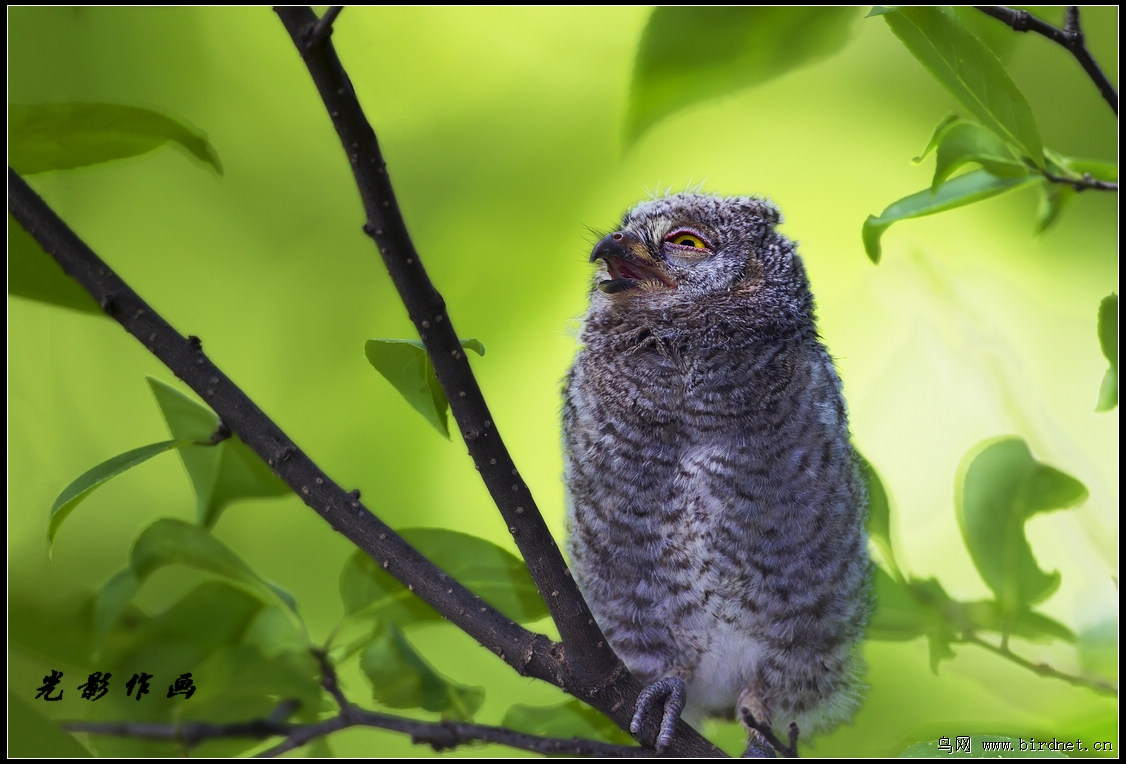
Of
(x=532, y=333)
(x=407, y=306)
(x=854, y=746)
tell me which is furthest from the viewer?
(x=532, y=333)

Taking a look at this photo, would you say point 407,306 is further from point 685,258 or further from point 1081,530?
point 1081,530

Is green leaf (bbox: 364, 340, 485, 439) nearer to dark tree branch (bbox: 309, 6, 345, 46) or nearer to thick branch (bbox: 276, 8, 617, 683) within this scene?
thick branch (bbox: 276, 8, 617, 683)

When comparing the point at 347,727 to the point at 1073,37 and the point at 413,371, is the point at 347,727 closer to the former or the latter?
the point at 413,371

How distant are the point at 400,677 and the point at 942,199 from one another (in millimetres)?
447

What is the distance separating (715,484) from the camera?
0.62 m

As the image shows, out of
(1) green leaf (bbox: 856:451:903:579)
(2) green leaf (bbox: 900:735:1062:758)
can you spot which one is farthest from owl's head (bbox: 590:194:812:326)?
(2) green leaf (bbox: 900:735:1062:758)

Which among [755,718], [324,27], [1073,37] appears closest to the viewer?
[324,27]

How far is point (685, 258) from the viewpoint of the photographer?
2.32 ft

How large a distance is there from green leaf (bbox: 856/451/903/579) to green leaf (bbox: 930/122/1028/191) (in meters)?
0.24

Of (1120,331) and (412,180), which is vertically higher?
(412,180)

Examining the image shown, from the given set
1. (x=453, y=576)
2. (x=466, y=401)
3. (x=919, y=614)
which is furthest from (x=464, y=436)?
(x=919, y=614)

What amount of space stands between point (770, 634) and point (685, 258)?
296 mm

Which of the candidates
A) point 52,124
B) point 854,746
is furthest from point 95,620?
point 854,746

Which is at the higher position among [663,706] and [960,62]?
[960,62]
